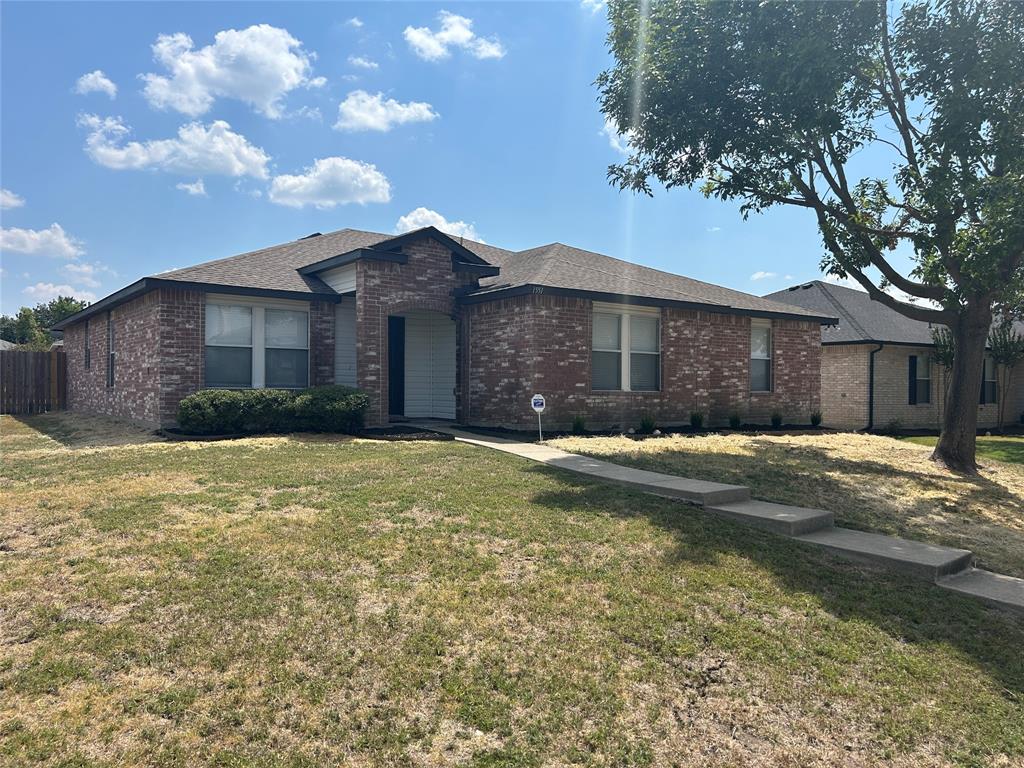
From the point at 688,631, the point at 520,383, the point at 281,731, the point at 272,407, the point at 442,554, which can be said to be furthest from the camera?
the point at 520,383

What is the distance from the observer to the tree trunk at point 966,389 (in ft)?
38.7

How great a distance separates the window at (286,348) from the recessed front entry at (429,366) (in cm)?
226

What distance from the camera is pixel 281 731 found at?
3.17 m

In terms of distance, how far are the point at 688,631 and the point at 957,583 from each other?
304 centimetres

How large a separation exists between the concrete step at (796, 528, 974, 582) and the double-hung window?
452 inches

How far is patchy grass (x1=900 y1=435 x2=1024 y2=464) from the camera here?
47.6 feet

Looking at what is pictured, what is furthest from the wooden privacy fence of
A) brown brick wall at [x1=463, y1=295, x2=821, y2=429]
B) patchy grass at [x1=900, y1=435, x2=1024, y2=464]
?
patchy grass at [x1=900, y1=435, x2=1024, y2=464]

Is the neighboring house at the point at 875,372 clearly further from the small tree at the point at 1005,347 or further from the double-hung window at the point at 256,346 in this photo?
the double-hung window at the point at 256,346

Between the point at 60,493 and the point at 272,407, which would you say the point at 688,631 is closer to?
the point at 60,493

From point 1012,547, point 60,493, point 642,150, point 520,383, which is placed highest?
point 642,150

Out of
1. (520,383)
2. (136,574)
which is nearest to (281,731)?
(136,574)

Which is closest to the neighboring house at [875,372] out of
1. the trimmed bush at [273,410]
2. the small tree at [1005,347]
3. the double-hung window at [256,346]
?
the small tree at [1005,347]

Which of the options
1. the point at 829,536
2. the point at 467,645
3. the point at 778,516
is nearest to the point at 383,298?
the point at 778,516

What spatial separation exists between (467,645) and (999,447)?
60.8 feet
